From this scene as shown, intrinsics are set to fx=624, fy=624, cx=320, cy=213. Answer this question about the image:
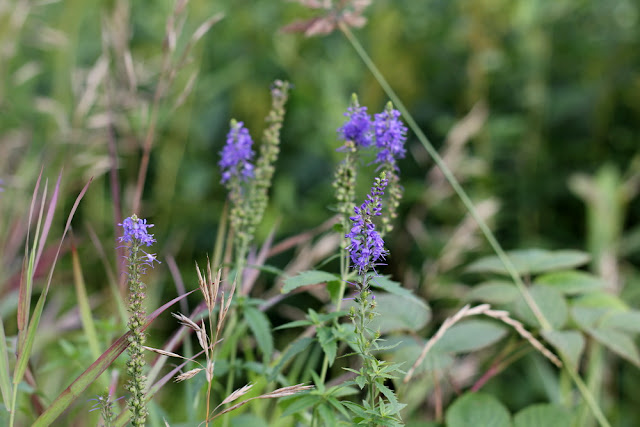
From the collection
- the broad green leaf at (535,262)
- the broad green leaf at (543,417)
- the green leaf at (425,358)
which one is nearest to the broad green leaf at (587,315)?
the broad green leaf at (535,262)

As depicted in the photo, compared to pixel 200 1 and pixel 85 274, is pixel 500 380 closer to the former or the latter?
pixel 85 274

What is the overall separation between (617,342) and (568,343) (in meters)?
0.17

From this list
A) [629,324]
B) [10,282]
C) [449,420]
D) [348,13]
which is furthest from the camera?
[10,282]

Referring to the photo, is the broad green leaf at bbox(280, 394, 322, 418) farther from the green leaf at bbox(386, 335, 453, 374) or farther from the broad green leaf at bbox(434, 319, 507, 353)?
the broad green leaf at bbox(434, 319, 507, 353)

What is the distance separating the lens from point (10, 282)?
7.81 ft

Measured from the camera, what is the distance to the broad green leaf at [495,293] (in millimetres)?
1780

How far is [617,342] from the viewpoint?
1.64 metres

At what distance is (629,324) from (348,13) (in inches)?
45.9

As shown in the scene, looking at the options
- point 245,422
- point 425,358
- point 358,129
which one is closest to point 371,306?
point 358,129

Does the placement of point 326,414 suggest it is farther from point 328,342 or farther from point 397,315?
point 397,315

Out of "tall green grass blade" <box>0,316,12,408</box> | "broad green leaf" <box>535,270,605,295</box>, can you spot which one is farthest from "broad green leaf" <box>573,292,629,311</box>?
"tall green grass blade" <box>0,316,12,408</box>

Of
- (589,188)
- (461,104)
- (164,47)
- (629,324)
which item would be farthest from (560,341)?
(461,104)

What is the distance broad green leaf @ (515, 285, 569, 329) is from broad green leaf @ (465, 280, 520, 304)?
0.03m

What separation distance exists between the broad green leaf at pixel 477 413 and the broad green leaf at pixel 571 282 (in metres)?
0.45
